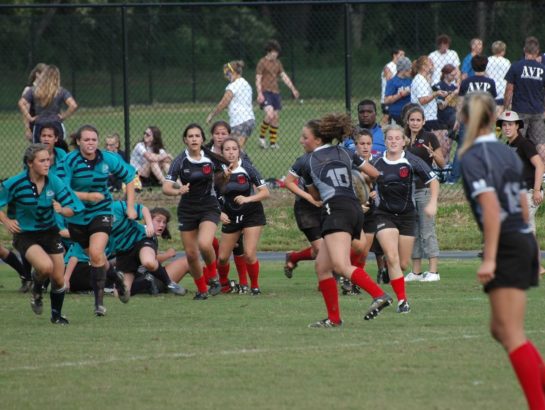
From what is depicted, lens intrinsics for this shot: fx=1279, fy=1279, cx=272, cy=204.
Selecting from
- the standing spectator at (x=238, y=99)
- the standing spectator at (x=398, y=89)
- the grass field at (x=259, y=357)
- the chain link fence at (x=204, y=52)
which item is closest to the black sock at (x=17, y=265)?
the grass field at (x=259, y=357)

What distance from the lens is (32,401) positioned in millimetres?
7586

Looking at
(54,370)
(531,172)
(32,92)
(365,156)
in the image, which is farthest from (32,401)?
(32,92)

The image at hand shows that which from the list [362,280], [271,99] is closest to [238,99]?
[271,99]

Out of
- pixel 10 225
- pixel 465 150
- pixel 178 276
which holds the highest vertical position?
pixel 465 150

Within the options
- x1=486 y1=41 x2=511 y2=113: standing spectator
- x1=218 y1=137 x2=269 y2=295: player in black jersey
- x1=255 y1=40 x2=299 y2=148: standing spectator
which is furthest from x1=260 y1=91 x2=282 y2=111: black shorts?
x1=218 y1=137 x2=269 y2=295: player in black jersey

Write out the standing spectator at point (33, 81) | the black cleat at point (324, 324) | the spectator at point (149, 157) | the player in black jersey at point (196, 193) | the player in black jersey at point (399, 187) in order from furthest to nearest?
the spectator at point (149, 157) → the standing spectator at point (33, 81) → the player in black jersey at point (196, 193) → the player in black jersey at point (399, 187) → the black cleat at point (324, 324)

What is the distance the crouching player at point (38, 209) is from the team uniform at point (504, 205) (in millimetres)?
4846

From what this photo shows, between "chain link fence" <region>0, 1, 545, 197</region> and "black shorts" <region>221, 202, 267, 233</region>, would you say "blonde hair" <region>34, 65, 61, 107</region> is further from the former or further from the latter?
"chain link fence" <region>0, 1, 545, 197</region>

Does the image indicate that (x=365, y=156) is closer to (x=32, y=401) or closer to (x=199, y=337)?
(x=199, y=337)

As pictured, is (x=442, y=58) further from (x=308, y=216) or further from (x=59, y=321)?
(x=59, y=321)

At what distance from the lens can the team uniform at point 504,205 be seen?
672 centimetres

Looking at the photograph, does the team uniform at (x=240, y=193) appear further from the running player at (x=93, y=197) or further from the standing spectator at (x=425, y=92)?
the standing spectator at (x=425, y=92)

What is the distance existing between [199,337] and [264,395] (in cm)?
239

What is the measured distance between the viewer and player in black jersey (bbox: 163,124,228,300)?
13.0 meters
